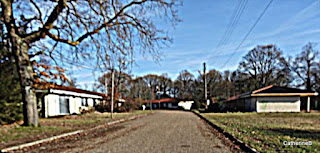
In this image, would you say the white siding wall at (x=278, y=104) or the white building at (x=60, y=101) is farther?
the white siding wall at (x=278, y=104)

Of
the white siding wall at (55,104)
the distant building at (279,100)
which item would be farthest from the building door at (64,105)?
the distant building at (279,100)

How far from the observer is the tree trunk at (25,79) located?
11586 mm

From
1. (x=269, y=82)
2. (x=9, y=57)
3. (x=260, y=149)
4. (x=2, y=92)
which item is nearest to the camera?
(x=260, y=149)

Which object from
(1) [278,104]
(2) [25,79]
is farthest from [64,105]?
(1) [278,104]

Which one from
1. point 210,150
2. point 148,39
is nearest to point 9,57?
point 148,39

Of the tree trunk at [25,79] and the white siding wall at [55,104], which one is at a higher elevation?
the tree trunk at [25,79]

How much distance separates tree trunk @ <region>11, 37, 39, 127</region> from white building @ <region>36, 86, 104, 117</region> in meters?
7.09

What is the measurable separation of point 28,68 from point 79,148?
671cm

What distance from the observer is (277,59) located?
Result: 1756 inches

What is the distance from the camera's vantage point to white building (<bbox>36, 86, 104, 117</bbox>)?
19688mm

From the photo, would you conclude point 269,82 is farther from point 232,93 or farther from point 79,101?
point 79,101

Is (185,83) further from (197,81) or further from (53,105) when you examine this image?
(53,105)

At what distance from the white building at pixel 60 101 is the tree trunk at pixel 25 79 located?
7.09 metres

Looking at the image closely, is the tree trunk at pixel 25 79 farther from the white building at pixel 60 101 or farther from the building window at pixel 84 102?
the building window at pixel 84 102
